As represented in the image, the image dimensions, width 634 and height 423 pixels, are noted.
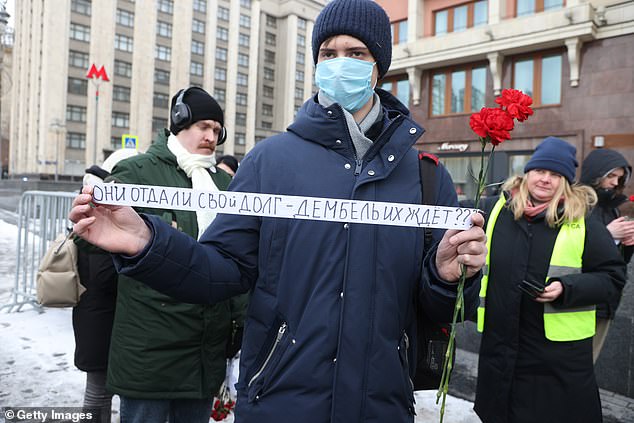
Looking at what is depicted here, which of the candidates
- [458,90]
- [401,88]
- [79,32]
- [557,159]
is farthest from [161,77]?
[557,159]

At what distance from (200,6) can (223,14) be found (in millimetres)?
3625

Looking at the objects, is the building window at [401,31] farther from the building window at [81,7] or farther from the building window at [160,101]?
the building window at [81,7]

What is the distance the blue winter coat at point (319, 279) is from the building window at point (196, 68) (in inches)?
2506

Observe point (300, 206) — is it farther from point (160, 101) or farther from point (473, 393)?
point (160, 101)

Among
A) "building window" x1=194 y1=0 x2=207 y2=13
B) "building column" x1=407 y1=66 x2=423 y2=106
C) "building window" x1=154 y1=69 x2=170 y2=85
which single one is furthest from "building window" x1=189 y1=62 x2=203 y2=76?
"building column" x1=407 y1=66 x2=423 y2=106

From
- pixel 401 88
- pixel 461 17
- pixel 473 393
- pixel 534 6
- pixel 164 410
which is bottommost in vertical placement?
pixel 473 393

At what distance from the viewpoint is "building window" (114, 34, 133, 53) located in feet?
179

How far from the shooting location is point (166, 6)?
57750 millimetres

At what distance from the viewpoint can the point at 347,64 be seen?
176 cm

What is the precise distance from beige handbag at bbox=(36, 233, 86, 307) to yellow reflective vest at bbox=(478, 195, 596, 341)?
2.97 metres

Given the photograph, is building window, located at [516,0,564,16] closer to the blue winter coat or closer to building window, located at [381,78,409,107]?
building window, located at [381,78,409,107]

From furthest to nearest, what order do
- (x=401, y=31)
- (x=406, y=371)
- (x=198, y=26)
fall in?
(x=198, y=26) < (x=401, y=31) < (x=406, y=371)

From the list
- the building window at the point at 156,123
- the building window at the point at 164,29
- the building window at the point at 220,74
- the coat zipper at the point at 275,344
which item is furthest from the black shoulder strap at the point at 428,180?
the building window at the point at 220,74

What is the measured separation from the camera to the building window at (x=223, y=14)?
6288cm
